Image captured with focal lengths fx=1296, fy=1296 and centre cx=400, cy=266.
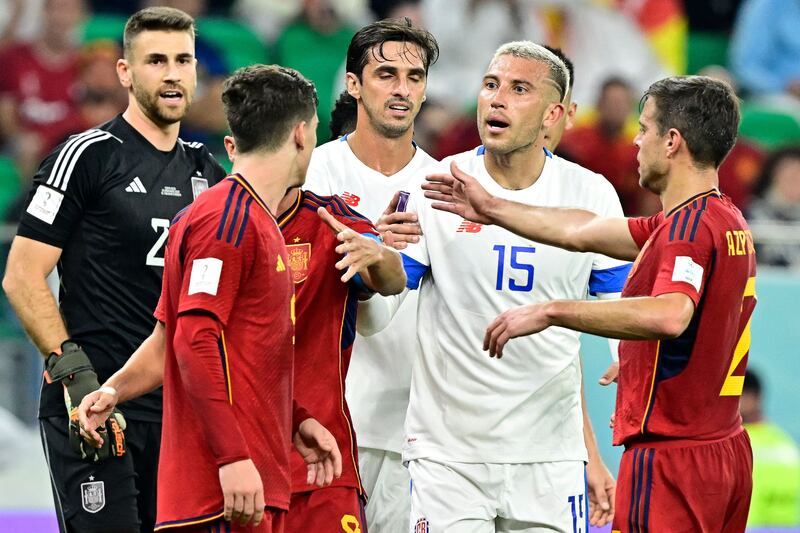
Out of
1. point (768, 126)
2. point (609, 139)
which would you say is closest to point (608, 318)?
point (609, 139)

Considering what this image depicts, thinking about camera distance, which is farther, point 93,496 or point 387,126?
point 387,126

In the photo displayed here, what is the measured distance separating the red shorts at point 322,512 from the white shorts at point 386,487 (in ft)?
2.62

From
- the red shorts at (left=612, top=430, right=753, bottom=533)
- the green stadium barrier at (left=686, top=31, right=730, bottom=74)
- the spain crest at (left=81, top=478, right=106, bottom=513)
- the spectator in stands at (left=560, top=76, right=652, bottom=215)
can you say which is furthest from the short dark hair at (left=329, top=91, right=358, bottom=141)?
the green stadium barrier at (left=686, top=31, right=730, bottom=74)

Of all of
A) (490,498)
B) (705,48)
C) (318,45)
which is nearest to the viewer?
(490,498)

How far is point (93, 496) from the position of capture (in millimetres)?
5172

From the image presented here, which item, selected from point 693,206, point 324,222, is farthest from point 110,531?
point 693,206

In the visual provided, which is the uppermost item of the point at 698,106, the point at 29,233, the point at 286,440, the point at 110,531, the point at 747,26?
the point at 747,26

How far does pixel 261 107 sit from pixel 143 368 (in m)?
0.92

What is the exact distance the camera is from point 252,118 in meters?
4.00

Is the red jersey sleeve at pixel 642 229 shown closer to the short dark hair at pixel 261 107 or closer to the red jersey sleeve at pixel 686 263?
the red jersey sleeve at pixel 686 263

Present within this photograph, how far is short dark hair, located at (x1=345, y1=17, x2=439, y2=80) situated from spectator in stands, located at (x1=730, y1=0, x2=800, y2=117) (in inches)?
322

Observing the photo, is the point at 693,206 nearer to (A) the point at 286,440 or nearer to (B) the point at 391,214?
(B) the point at 391,214

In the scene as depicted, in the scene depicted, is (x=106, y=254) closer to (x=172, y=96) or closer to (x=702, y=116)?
(x=172, y=96)

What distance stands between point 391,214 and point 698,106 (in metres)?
1.20
